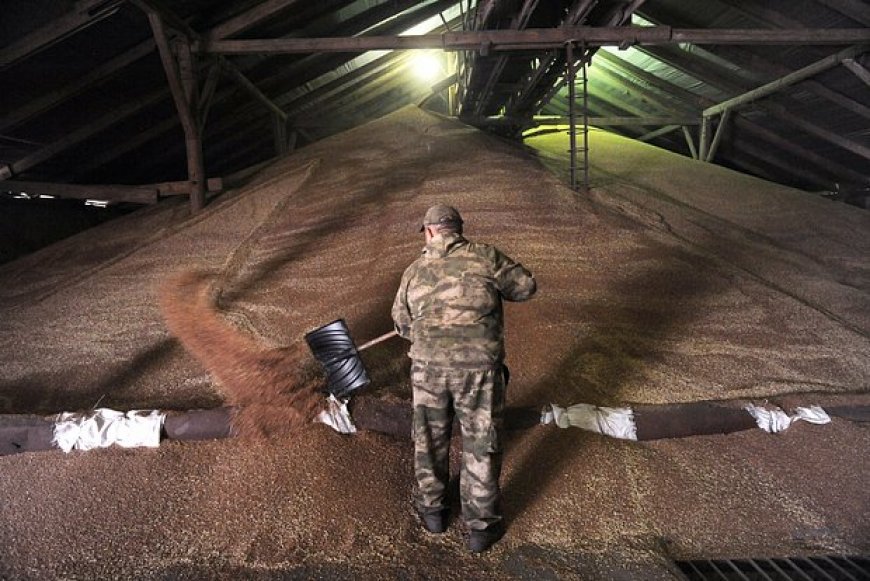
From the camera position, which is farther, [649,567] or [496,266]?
[496,266]

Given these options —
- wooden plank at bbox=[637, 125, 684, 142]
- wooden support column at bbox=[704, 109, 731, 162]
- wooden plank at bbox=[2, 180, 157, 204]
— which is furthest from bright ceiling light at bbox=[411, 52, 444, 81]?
wooden plank at bbox=[2, 180, 157, 204]

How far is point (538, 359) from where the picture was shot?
12.4 feet

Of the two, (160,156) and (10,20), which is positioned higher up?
(10,20)

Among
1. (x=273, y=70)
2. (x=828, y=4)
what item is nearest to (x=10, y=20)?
(x=273, y=70)

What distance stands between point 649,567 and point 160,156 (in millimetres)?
11524

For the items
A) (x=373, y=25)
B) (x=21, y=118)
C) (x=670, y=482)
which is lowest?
(x=670, y=482)

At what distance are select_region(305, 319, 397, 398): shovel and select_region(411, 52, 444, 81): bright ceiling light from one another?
12.9 meters

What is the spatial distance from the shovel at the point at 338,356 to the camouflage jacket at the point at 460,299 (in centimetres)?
62

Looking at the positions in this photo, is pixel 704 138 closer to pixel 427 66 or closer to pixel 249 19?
pixel 427 66

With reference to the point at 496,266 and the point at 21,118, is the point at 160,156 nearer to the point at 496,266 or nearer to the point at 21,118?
the point at 21,118

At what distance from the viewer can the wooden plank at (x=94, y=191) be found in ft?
24.1

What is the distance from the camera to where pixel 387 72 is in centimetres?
1387

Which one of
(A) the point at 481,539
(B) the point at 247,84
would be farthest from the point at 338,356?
(B) the point at 247,84

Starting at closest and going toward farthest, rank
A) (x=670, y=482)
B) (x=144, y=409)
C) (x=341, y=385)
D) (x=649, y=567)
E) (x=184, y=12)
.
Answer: (x=649, y=567) → (x=670, y=482) → (x=341, y=385) → (x=144, y=409) → (x=184, y=12)
